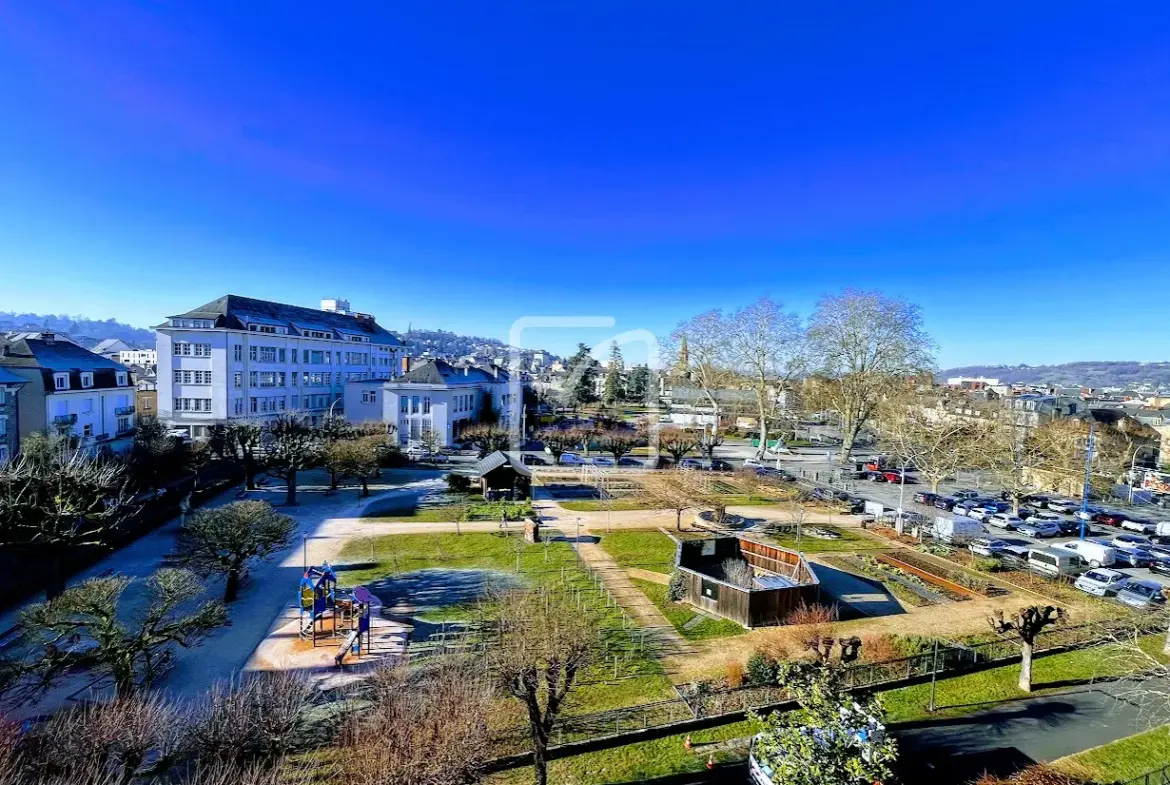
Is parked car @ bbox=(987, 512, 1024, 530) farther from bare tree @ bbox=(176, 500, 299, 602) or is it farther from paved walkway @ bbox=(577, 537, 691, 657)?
bare tree @ bbox=(176, 500, 299, 602)

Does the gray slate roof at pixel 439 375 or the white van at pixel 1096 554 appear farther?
the gray slate roof at pixel 439 375

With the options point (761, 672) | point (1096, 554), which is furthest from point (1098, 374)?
point (761, 672)

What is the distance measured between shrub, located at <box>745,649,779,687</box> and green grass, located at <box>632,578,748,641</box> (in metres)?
2.48

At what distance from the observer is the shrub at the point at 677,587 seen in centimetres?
1734

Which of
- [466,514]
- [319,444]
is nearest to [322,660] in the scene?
[466,514]

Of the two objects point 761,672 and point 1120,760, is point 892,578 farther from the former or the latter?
point 761,672

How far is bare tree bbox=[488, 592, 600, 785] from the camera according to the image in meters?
8.66

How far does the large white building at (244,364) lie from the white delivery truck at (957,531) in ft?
150

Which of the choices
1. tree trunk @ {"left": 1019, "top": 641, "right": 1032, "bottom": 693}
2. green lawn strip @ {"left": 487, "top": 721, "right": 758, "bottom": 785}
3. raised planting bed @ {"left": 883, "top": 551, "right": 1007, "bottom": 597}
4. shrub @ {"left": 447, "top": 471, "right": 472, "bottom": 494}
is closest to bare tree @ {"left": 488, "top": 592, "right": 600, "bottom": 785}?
green lawn strip @ {"left": 487, "top": 721, "right": 758, "bottom": 785}

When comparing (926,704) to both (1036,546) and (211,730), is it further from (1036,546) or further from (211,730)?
(1036,546)

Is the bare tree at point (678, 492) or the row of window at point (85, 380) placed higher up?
the row of window at point (85, 380)

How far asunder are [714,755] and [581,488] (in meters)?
22.6

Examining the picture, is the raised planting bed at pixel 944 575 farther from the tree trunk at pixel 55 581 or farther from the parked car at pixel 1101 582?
the tree trunk at pixel 55 581

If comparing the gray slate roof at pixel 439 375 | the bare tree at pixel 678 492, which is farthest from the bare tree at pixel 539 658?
the gray slate roof at pixel 439 375
